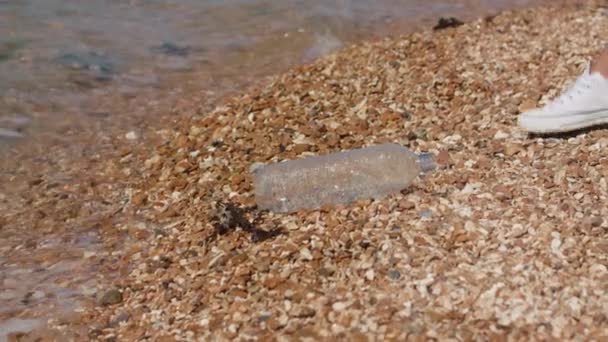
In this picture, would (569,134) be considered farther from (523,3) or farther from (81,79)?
(523,3)

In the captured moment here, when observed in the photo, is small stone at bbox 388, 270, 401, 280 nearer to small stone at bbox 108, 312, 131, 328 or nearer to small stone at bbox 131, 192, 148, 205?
small stone at bbox 108, 312, 131, 328

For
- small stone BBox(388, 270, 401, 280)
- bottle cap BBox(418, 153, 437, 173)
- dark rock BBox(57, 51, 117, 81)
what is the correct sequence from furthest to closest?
dark rock BBox(57, 51, 117, 81), bottle cap BBox(418, 153, 437, 173), small stone BBox(388, 270, 401, 280)

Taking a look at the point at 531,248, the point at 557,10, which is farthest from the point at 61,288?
the point at 557,10

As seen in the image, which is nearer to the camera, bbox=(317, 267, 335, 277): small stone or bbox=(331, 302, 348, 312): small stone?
bbox=(331, 302, 348, 312): small stone

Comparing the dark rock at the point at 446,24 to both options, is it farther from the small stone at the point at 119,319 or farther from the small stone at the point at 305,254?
the small stone at the point at 119,319

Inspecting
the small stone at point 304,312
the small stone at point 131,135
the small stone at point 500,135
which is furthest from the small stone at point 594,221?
the small stone at point 131,135

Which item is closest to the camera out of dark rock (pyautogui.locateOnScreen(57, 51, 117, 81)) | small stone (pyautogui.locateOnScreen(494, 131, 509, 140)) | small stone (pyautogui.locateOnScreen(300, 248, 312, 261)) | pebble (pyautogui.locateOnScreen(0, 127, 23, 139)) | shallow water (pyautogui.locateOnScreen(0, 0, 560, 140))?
small stone (pyautogui.locateOnScreen(300, 248, 312, 261))

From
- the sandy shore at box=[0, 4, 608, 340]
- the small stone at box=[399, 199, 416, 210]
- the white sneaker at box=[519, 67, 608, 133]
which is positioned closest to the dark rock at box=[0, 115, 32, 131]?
the sandy shore at box=[0, 4, 608, 340]
